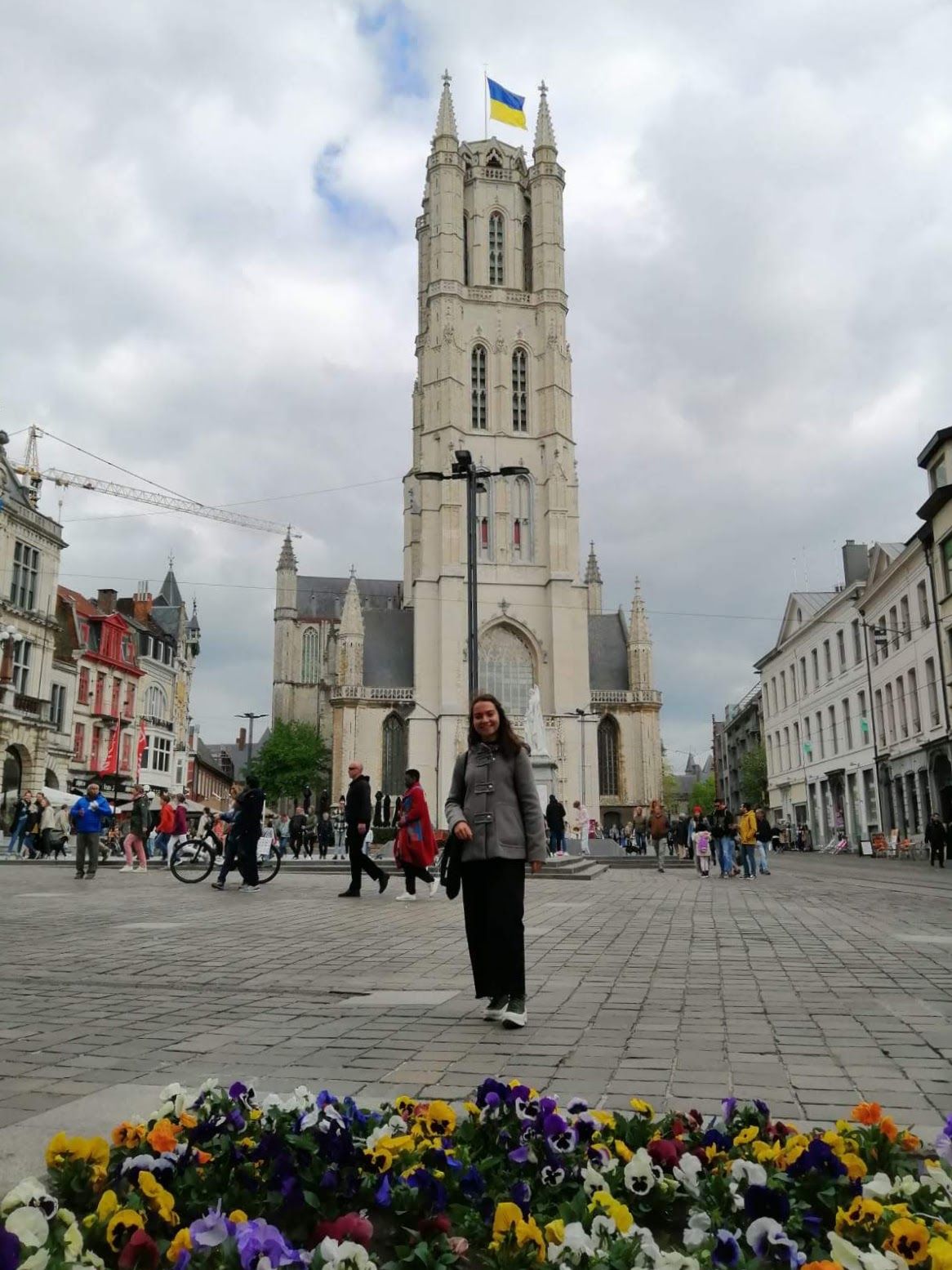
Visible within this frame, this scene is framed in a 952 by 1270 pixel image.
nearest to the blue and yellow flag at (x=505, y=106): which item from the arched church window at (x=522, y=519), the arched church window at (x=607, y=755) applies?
the arched church window at (x=522, y=519)

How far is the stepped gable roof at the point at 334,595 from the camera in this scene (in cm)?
9606

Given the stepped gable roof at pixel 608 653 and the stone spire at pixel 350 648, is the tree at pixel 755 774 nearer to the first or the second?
the stepped gable roof at pixel 608 653

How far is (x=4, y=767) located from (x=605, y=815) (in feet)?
139

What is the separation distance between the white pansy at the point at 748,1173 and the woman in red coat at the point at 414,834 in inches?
387

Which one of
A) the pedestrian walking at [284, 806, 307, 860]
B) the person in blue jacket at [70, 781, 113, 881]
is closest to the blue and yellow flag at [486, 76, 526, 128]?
the pedestrian walking at [284, 806, 307, 860]

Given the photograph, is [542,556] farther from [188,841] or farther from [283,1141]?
[283,1141]

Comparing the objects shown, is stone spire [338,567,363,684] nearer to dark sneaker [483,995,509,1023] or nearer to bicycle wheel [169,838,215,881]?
bicycle wheel [169,838,215,881]

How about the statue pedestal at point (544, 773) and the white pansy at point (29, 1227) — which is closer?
the white pansy at point (29, 1227)

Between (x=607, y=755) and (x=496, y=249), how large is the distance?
34.7 meters

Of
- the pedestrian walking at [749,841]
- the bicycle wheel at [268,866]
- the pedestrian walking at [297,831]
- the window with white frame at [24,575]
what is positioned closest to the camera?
the bicycle wheel at [268,866]

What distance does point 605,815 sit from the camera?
67125 millimetres

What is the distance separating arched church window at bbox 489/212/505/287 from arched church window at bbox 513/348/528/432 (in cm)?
546

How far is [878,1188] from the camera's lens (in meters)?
2.29

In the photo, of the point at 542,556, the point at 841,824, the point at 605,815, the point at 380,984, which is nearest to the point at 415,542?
the point at 542,556
